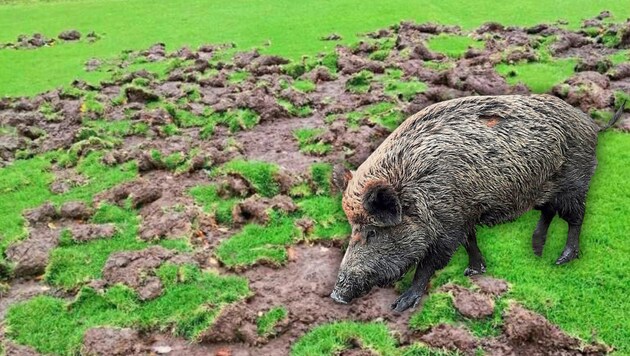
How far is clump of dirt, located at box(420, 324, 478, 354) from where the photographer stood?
5.26 metres

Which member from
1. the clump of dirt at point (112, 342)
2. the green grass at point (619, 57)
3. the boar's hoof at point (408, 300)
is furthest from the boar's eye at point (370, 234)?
the green grass at point (619, 57)

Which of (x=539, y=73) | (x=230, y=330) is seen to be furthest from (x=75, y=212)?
(x=539, y=73)

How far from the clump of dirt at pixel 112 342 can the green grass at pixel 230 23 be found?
1216 cm

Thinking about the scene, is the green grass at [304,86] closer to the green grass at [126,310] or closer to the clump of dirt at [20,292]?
the green grass at [126,310]

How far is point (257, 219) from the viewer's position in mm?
8203

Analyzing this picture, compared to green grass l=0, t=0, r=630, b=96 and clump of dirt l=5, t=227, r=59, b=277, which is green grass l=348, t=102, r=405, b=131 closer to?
clump of dirt l=5, t=227, r=59, b=277

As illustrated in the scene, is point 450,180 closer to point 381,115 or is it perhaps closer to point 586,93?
point 381,115

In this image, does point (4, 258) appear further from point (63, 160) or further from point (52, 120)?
point (52, 120)

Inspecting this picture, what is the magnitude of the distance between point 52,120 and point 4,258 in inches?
251

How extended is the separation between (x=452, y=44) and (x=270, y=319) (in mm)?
13091

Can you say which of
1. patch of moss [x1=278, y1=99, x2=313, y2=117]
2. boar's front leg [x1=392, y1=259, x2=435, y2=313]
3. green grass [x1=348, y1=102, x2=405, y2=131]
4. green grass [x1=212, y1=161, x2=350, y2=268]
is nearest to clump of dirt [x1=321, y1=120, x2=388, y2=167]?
green grass [x1=348, y1=102, x2=405, y2=131]

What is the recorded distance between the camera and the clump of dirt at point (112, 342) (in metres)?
5.69

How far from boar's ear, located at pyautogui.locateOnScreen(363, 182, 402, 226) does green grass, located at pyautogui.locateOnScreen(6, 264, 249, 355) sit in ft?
6.79

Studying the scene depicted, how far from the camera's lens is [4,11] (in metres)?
31.1
